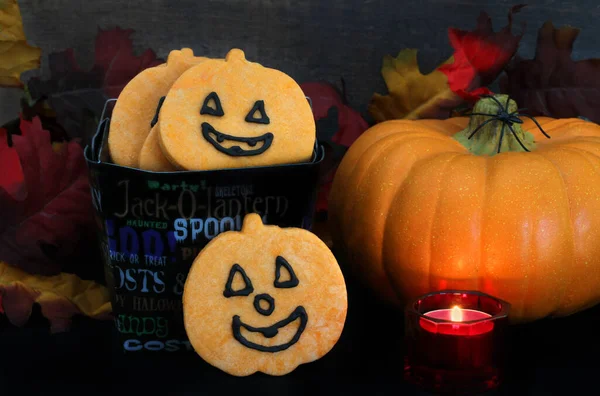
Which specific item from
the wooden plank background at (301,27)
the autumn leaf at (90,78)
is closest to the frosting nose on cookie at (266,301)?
the autumn leaf at (90,78)

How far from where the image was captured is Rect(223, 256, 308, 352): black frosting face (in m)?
0.87

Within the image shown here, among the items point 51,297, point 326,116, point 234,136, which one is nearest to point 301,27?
point 326,116

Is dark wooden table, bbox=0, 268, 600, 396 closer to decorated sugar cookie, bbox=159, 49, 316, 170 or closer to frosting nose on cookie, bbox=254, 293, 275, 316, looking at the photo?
frosting nose on cookie, bbox=254, 293, 275, 316

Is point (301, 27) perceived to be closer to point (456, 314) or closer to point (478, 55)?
point (478, 55)

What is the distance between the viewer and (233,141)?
895 mm

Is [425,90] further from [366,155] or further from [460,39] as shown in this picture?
[366,155]

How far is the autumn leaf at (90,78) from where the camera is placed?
1215mm

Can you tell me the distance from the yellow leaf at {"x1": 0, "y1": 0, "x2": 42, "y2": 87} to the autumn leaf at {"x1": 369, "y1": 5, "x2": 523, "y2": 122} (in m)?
0.59

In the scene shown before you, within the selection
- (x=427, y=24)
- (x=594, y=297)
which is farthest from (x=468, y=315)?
(x=427, y=24)

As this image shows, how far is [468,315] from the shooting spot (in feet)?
3.06

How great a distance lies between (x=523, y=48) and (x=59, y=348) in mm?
994

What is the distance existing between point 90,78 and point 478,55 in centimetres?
64

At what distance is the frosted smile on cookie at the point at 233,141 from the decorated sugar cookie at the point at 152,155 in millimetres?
57

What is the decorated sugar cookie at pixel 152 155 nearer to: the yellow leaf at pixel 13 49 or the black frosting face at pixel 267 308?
the black frosting face at pixel 267 308
